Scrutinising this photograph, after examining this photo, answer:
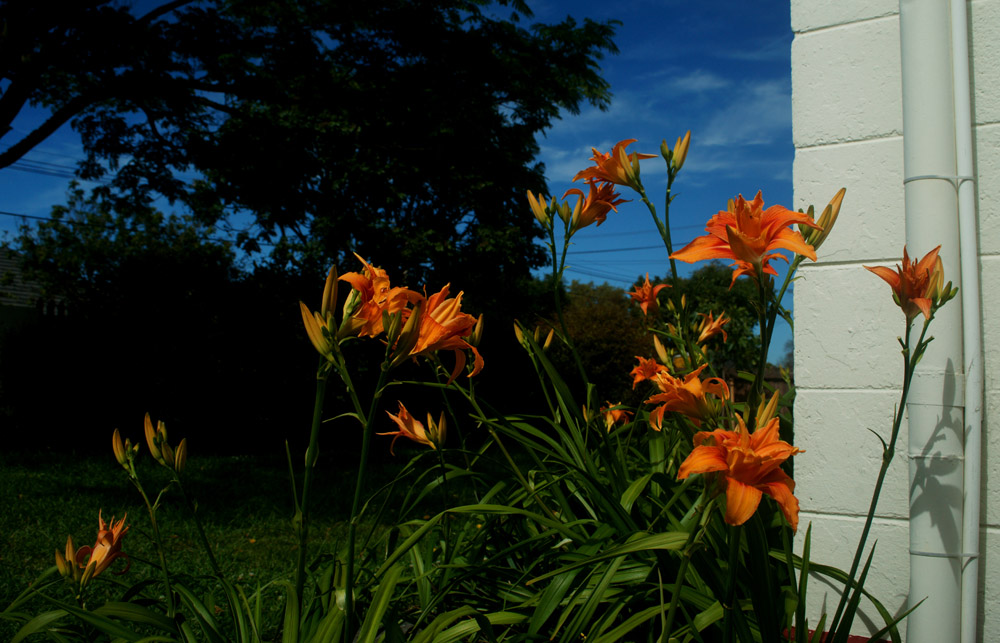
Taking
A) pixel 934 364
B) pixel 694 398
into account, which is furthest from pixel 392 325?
pixel 934 364

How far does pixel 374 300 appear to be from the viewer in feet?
3.36

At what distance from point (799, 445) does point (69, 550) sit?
1578mm

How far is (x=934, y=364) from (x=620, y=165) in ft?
2.46

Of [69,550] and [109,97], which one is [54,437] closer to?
[109,97]

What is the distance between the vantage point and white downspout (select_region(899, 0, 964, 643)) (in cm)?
131

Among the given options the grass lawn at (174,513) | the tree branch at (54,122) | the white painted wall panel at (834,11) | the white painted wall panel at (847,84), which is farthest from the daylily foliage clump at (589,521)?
the tree branch at (54,122)

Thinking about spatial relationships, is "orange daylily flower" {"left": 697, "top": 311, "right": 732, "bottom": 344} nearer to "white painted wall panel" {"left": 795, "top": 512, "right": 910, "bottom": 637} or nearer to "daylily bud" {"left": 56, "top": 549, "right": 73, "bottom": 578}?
"white painted wall panel" {"left": 795, "top": 512, "right": 910, "bottom": 637}

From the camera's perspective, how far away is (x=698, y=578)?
1.28m

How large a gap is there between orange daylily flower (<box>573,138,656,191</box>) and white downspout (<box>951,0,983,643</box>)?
0.67 metres

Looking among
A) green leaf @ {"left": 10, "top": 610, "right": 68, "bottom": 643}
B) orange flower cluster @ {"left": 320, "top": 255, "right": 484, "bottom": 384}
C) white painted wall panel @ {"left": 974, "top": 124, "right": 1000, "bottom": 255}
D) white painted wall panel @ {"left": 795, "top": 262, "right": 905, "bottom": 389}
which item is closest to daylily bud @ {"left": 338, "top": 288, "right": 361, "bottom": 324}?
orange flower cluster @ {"left": 320, "top": 255, "right": 484, "bottom": 384}

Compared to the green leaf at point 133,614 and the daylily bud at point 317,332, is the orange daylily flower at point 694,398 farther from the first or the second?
the green leaf at point 133,614

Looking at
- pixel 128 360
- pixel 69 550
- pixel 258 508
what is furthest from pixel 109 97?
pixel 69 550

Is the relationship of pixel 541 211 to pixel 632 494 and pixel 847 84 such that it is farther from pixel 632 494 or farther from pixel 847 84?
pixel 847 84

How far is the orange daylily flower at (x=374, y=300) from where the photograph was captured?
99 centimetres
